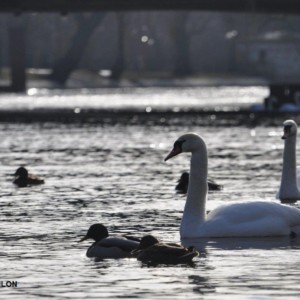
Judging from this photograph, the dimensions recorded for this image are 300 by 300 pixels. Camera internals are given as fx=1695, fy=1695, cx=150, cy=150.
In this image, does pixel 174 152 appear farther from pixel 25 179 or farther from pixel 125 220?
pixel 25 179

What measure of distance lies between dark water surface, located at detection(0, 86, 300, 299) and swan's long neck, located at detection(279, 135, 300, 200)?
1.54 metres

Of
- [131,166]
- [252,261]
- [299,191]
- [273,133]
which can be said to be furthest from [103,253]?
[273,133]

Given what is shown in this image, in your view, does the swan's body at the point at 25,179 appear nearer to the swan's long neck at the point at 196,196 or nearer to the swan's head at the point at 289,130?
the swan's head at the point at 289,130

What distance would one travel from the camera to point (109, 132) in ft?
243

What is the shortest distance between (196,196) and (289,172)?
→ 23.4ft

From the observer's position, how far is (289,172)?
1267 inches

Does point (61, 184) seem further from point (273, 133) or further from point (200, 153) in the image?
point (273, 133)

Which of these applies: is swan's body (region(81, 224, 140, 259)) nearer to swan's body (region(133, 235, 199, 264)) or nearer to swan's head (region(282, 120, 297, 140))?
swan's body (region(133, 235, 199, 264))

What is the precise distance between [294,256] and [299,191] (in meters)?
9.02

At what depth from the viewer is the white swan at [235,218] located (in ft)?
82.1

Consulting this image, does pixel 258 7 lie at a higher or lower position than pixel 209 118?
higher

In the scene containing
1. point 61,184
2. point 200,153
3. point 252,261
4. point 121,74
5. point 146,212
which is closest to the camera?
point 252,261

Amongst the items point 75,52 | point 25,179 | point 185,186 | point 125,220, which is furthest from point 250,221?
point 75,52

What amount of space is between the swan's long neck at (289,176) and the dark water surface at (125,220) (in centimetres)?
154
